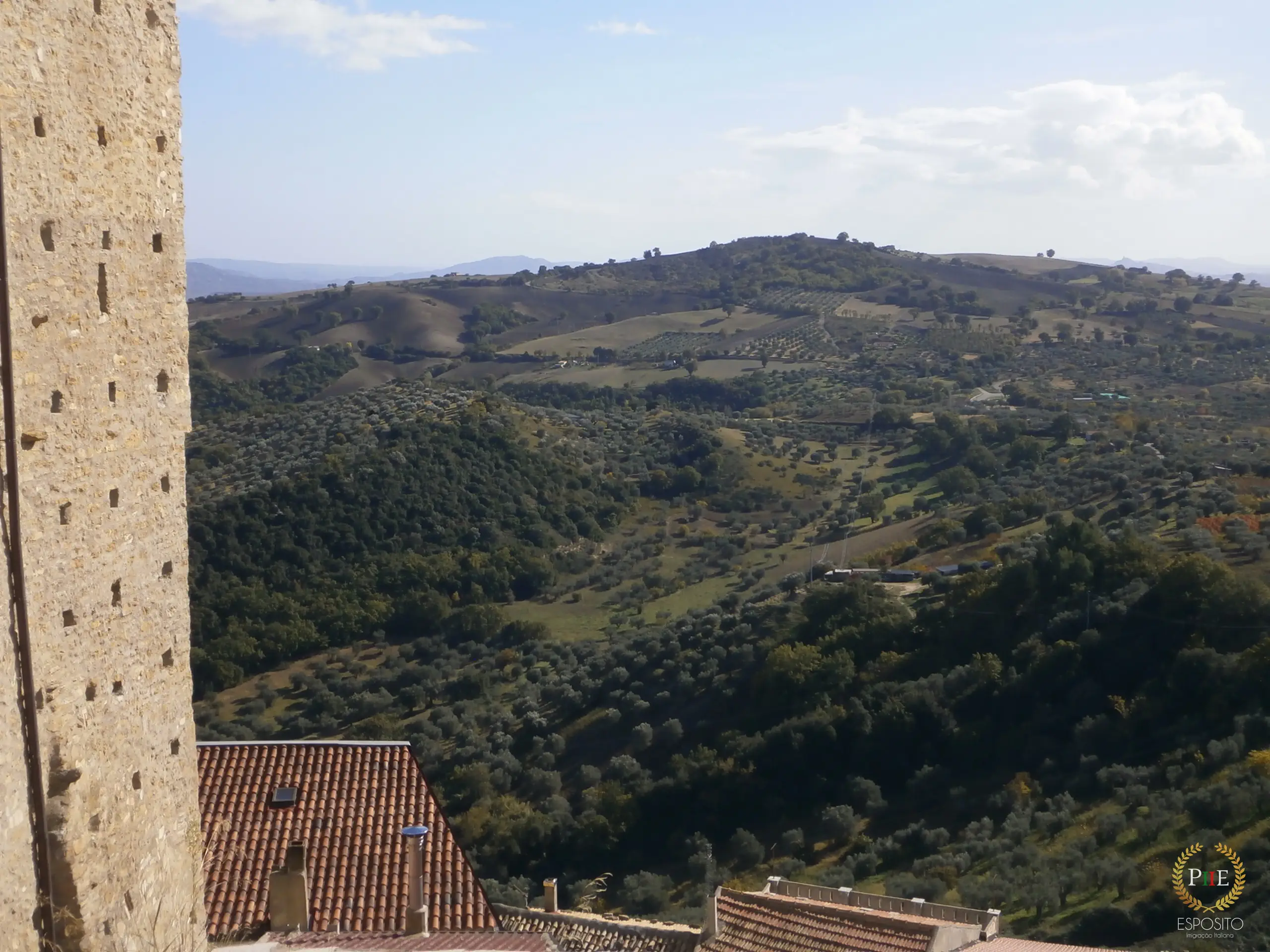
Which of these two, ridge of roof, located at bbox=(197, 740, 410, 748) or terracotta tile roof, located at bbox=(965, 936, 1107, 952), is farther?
ridge of roof, located at bbox=(197, 740, 410, 748)

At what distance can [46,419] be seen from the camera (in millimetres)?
4742

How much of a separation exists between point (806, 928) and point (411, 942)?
13.3 ft

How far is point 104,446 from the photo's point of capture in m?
5.11

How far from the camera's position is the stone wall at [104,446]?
4652mm

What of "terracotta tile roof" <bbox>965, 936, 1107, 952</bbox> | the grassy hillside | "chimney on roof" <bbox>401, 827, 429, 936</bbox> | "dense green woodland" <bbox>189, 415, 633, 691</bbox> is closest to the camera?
"chimney on roof" <bbox>401, 827, 429, 936</bbox>

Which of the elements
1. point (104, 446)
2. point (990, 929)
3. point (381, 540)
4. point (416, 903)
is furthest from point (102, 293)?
point (381, 540)

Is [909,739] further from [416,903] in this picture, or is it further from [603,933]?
[416,903]

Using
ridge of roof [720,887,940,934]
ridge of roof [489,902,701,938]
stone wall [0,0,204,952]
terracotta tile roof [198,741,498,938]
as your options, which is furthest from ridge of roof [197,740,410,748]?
stone wall [0,0,204,952]

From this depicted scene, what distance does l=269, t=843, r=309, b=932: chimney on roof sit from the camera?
794cm

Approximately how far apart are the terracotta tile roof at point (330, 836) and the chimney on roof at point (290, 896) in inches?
7.2

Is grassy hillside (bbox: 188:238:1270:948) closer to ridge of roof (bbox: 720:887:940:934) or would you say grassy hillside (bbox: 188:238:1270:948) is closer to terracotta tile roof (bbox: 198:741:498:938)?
ridge of roof (bbox: 720:887:940:934)

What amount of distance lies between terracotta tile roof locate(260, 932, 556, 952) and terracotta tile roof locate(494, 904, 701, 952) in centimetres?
242

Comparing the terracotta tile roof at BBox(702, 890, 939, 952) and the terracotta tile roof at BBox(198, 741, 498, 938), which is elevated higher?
the terracotta tile roof at BBox(198, 741, 498, 938)

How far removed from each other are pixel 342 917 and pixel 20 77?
5.98m
